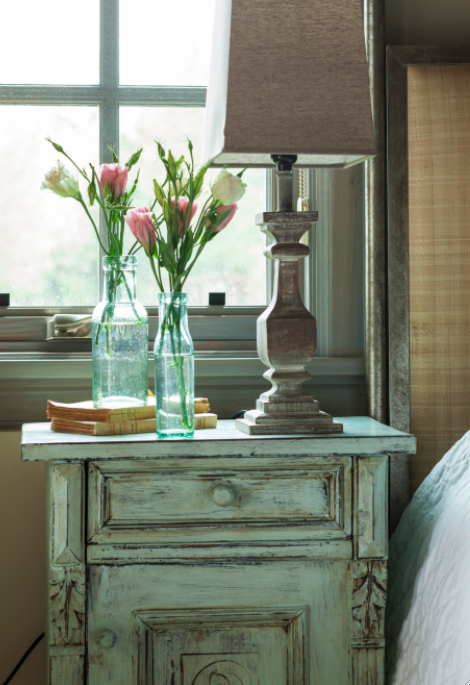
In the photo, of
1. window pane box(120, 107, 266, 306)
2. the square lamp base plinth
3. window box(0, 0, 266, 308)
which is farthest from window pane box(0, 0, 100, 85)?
the square lamp base plinth

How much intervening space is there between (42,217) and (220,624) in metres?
1.07

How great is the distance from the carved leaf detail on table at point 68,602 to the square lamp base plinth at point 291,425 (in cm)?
39

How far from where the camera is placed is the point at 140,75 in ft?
5.43

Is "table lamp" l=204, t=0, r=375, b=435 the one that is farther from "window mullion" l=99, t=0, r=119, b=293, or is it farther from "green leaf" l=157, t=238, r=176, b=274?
"window mullion" l=99, t=0, r=119, b=293

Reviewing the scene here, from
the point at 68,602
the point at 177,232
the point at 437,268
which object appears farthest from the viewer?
the point at 437,268

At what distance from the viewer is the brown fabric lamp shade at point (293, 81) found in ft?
3.67

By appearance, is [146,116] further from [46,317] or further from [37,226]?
[46,317]

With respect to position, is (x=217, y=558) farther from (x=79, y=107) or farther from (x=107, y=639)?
(x=79, y=107)

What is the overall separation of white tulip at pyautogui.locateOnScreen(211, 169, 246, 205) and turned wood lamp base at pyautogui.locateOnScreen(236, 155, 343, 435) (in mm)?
68

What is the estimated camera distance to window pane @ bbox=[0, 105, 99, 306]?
1636 mm

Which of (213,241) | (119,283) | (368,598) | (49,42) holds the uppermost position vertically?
(49,42)

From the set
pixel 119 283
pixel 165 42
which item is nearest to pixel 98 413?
pixel 119 283

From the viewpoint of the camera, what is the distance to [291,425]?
1197 millimetres

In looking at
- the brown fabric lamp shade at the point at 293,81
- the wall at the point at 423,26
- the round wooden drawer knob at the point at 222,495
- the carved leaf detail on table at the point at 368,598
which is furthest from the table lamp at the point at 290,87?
the wall at the point at 423,26
